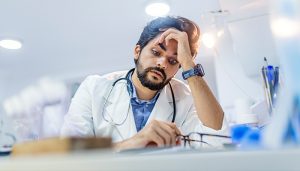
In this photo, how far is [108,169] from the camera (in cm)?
23

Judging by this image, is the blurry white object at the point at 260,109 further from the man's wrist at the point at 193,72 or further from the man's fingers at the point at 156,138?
the man's fingers at the point at 156,138

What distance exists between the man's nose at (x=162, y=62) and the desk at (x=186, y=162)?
0.68 metres

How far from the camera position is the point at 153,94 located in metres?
1.00

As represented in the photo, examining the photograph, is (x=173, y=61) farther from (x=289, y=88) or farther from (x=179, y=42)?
(x=289, y=88)

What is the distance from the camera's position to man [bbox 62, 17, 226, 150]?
856 mm

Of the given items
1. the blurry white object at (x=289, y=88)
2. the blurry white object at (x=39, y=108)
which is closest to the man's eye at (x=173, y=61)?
the blurry white object at (x=39, y=108)

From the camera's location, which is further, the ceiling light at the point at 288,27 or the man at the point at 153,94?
the man at the point at 153,94

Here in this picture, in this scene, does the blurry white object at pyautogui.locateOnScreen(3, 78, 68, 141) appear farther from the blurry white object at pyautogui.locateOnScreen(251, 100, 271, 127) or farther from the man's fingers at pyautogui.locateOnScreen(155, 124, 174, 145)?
the blurry white object at pyautogui.locateOnScreen(251, 100, 271, 127)

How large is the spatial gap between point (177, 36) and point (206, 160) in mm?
704

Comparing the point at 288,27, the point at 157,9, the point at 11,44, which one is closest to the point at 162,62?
the point at 157,9

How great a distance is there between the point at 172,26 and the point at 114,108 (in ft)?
1.18

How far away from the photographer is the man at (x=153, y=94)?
856mm

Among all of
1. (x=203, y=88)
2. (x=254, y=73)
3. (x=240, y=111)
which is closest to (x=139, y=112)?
(x=203, y=88)

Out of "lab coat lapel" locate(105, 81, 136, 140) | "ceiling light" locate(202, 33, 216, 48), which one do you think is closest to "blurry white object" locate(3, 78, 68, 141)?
"lab coat lapel" locate(105, 81, 136, 140)
